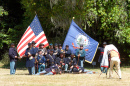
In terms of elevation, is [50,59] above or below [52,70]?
above

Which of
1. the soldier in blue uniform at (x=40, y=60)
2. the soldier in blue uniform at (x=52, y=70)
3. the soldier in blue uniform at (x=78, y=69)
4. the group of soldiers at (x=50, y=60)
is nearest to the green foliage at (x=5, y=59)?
the group of soldiers at (x=50, y=60)

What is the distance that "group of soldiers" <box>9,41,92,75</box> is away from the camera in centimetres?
1470

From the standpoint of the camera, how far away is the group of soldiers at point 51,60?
14.7m

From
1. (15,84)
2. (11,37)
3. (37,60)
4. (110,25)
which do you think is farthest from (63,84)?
(11,37)

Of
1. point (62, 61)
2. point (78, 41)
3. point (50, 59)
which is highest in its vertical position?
point (78, 41)

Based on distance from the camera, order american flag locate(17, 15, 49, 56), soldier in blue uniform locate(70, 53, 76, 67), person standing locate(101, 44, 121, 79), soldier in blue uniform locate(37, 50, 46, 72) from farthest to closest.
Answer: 1. soldier in blue uniform locate(70, 53, 76, 67)
2. american flag locate(17, 15, 49, 56)
3. soldier in blue uniform locate(37, 50, 46, 72)
4. person standing locate(101, 44, 121, 79)

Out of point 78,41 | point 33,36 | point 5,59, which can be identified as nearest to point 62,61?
point 78,41

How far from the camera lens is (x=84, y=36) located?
17219 mm

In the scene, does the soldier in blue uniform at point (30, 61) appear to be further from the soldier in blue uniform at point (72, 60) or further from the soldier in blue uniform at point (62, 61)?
the soldier in blue uniform at point (72, 60)

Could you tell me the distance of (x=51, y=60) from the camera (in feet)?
51.1

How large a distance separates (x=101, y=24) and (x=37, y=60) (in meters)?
7.62

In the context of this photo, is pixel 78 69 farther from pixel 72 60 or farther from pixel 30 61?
pixel 30 61

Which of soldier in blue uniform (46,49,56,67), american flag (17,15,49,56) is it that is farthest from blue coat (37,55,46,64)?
american flag (17,15,49,56)

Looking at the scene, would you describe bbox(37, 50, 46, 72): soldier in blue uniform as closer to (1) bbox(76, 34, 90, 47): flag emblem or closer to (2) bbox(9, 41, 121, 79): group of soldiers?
(2) bbox(9, 41, 121, 79): group of soldiers
